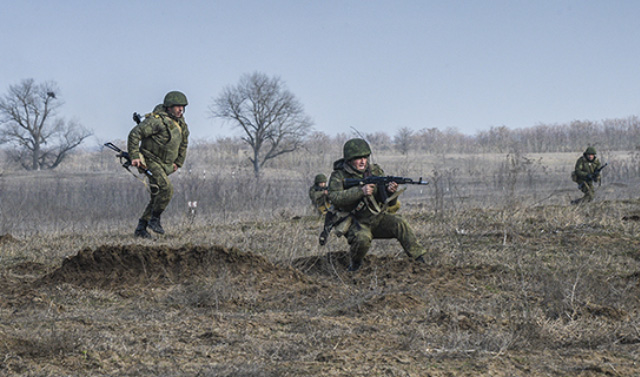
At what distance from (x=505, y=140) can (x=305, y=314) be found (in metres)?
62.9

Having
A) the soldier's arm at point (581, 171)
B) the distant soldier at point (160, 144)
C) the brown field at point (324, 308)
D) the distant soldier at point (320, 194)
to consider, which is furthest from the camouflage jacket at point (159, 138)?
Result: the soldier's arm at point (581, 171)

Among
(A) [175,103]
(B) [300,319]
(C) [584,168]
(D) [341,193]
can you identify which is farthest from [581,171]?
(B) [300,319]

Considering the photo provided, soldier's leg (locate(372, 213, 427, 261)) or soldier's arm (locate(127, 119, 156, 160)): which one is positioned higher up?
soldier's arm (locate(127, 119, 156, 160))

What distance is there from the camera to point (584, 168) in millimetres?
16812

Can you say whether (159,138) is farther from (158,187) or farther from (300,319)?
(300,319)

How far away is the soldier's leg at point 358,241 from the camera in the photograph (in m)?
7.04

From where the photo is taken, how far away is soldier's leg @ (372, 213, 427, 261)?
7227mm

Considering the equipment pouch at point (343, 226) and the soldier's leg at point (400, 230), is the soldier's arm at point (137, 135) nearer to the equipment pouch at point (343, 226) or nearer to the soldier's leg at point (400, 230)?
the equipment pouch at point (343, 226)

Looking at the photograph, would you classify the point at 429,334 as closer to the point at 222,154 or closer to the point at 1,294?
the point at 1,294

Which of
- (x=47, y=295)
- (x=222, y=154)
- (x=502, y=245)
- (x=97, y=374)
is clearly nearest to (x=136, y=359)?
(x=97, y=374)

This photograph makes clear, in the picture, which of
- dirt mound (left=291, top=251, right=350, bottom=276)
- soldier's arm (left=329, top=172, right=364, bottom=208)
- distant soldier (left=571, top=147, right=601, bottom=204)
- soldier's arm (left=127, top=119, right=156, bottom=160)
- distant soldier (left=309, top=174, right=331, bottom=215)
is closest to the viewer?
soldier's arm (left=329, top=172, right=364, bottom=208)

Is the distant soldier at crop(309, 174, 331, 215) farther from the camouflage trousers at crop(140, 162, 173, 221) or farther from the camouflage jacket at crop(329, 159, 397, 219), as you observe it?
the camouflage jacket at crop(329, 159, 397, 219)

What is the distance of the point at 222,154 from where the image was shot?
→ 55.3 metres

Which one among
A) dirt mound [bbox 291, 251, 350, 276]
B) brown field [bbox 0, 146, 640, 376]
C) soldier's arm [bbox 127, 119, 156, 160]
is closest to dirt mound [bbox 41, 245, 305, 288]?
brown field [bbox 0, 146, 640, 376]
